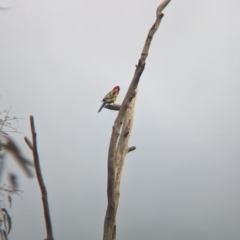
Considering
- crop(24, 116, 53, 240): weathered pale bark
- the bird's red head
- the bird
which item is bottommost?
crop(24, 116, 53, 240): weathered pale bark

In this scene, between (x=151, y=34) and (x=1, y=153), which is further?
(x=151, y=34)

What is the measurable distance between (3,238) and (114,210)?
1.12ft

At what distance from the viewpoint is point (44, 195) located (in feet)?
1.70

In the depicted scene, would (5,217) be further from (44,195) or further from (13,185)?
(44,195)

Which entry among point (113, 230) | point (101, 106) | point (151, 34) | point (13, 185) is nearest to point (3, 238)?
point (13, 185)

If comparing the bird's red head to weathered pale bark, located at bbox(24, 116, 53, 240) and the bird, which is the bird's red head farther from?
weathered pale bark, located at bbox(24, 116, 53, 240)

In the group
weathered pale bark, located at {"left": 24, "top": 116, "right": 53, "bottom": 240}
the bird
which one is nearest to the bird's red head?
the bird

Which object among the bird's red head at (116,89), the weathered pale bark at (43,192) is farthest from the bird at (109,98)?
the weathered pale bark at (43,192)

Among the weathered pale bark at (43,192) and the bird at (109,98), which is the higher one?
the bird at (109,98)

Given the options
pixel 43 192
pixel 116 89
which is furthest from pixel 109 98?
pixel 43 192

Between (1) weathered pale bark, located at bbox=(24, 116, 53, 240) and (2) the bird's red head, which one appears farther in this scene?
(2) the bird's red head

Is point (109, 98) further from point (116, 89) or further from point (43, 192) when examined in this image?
point (43, 192)

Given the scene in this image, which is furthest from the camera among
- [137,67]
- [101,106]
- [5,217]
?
[101,106]

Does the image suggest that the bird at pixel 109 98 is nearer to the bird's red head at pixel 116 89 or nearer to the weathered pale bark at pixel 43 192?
the bird's red head at pixel 116 89
